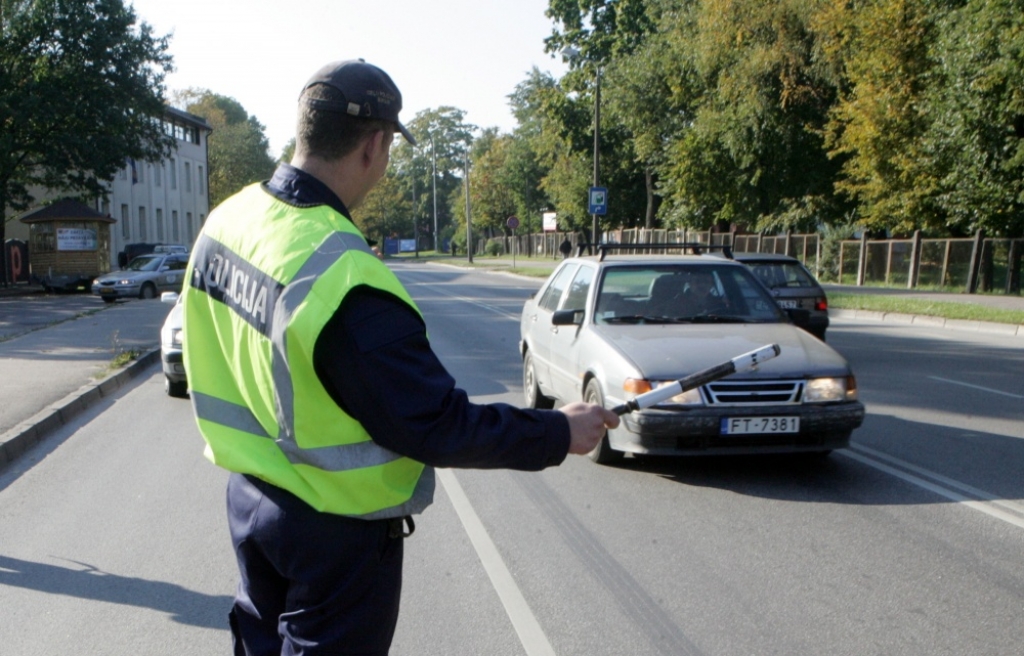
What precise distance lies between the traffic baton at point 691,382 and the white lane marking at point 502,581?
202 cm

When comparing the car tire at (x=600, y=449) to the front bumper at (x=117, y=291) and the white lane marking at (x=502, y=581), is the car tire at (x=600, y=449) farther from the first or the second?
the front bumper at (x=117, y=291)

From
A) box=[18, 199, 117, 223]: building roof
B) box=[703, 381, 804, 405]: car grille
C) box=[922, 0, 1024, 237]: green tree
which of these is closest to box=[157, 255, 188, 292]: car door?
box=[18, 199, 117, 223]: building roof

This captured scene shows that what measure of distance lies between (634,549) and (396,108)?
379cm

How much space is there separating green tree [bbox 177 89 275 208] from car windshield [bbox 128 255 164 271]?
1737 inches

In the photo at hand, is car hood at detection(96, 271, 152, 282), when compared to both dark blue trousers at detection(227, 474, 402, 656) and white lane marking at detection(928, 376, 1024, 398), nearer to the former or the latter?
white lane marking at detection(928, 376, 1024, 398)

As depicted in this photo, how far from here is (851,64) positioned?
29531 millimetres

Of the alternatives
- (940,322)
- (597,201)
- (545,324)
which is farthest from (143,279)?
(545,324)

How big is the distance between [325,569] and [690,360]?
198 inches

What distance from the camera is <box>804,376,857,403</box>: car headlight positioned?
6.82 m

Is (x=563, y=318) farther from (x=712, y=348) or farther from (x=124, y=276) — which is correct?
(x=124, y=276)

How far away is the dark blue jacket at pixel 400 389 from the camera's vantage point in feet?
6.15

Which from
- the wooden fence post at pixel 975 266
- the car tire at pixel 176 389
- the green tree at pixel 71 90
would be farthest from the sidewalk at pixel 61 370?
the wooden fence post at pixel 975 266

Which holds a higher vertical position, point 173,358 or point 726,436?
point 726,436

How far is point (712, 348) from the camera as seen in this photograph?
7.05 meters
